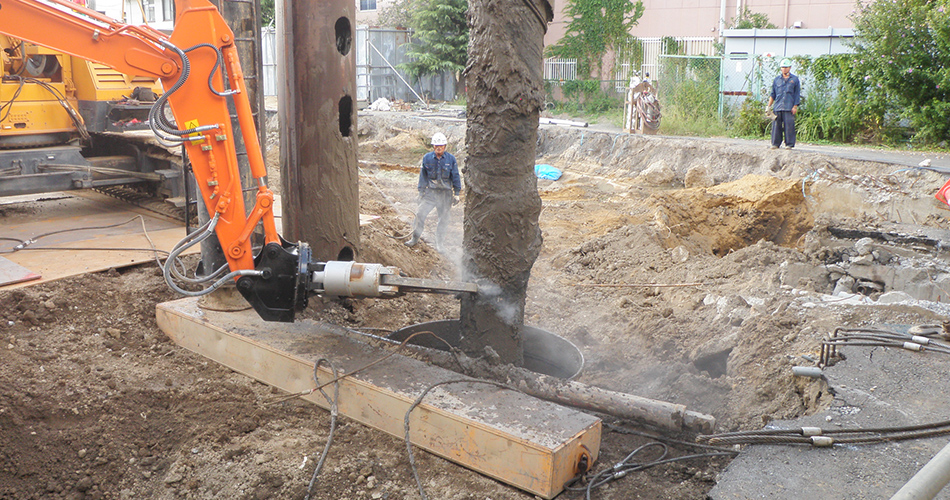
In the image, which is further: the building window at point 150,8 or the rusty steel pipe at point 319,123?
the building window at point 150,8

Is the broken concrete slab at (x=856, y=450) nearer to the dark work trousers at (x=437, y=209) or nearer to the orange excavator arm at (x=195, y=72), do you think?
the orange excavator arm at (x=195, y=72)

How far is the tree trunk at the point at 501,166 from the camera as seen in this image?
421 centimetres

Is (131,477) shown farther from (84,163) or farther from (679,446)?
(84,163)

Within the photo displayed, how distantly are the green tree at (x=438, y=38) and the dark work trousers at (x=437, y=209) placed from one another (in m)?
16.1

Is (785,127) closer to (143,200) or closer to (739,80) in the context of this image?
(739,80)

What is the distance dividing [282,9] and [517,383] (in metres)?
3.41

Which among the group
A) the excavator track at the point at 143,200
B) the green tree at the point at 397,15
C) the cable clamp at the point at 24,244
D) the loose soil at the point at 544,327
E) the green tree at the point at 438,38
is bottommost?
the loose soil at the point at 544,327

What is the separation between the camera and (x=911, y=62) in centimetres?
1335

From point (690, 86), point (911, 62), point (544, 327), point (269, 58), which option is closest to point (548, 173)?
point (690, 86)

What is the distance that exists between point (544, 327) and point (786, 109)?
836cm

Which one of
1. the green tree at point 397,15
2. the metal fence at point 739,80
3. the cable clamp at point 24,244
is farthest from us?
the green tree at point 397,15

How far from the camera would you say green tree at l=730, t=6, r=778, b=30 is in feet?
73.8

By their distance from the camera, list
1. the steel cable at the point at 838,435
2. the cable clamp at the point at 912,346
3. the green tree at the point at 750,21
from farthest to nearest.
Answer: the green tree at the point at 750,21 < the cable clamp at the point at 912,346 < the steel cable at the point at 838,435

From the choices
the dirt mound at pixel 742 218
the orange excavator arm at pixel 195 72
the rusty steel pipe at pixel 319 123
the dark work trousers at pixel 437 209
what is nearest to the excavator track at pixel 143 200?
the dark work trousers at pixel 437 209
